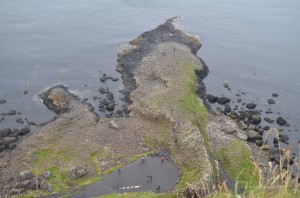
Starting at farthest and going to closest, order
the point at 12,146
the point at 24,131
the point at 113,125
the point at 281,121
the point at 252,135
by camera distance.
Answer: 1. the point at 281,121
2. the point at 252,135
3. the point at 113,125
4. the point at 24,131
5. the point at 12,146

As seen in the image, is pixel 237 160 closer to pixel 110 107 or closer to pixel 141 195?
pixel 141 195

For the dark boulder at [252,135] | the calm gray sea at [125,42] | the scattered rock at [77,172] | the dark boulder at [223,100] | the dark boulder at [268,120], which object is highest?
the calm gray sea at [125,42]

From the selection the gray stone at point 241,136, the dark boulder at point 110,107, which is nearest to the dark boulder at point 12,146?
the dark boulder at point 110,107

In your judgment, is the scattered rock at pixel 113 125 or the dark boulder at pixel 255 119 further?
the dark boulder at pixel 255 119

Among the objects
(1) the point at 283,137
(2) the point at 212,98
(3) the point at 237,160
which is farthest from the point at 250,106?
(3) the point at 237,160

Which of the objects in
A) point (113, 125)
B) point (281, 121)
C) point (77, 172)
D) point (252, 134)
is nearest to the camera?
point (77, 172)

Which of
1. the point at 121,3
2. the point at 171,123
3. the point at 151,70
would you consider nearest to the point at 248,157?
the point at 171,123

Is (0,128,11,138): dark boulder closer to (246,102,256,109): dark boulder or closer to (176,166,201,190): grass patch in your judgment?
(176,166,201,190): grass patch

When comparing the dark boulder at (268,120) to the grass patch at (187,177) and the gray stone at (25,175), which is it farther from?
the gray stone at (25,175)
